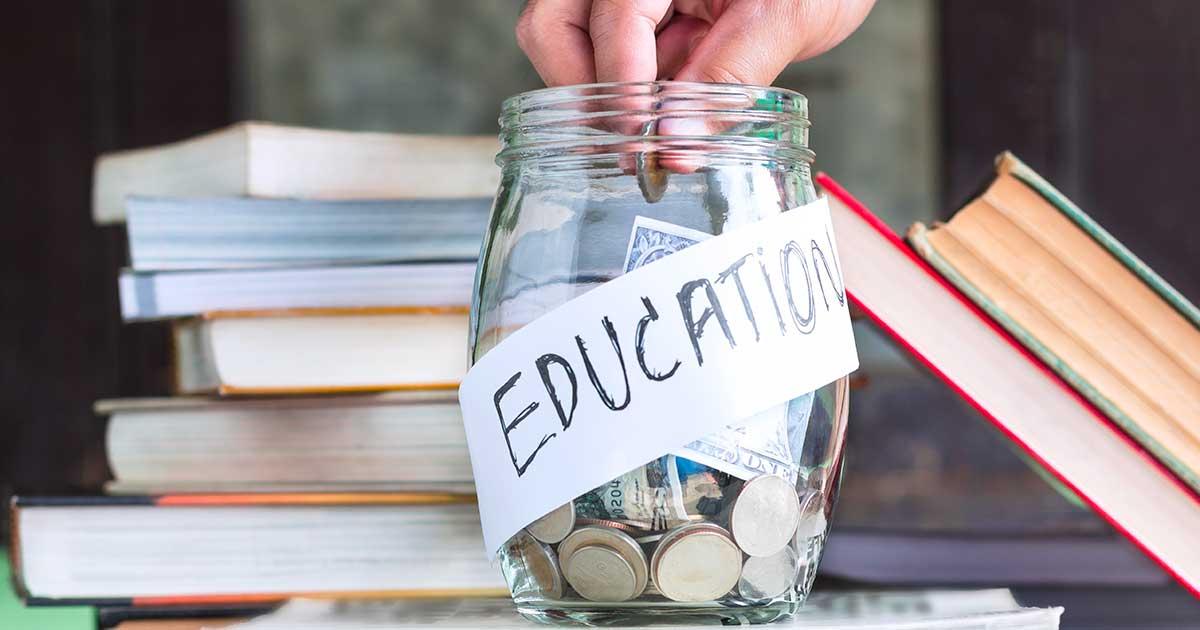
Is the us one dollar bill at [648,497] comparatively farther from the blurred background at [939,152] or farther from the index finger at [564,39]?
the blurred background at [939,152]

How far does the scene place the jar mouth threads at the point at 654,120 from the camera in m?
0.55

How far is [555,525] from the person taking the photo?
0.54m

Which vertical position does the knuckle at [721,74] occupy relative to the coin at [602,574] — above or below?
above

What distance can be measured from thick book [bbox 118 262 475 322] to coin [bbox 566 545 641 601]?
0.27 m

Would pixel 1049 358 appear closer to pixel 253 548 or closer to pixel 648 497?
pixel 648 497

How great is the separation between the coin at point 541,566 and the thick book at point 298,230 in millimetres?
259

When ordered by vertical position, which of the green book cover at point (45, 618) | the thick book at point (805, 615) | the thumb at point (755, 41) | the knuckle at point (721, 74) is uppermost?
the thumb at point (755, 41)

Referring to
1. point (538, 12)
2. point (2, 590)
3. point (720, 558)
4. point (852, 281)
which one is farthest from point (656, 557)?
point (2, 590)

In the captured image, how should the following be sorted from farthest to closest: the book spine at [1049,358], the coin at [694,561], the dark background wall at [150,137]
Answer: the dark background wall at [150,137] → the book spine at [1049,358] → the coin at [694,561]

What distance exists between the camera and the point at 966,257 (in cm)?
65

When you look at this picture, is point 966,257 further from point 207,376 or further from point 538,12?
point 207,376

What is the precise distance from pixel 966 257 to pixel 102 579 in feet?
1.74

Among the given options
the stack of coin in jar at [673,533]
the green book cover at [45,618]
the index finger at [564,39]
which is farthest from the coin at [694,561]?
the green book cover at [45,618]

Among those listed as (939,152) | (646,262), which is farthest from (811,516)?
(939,152)
